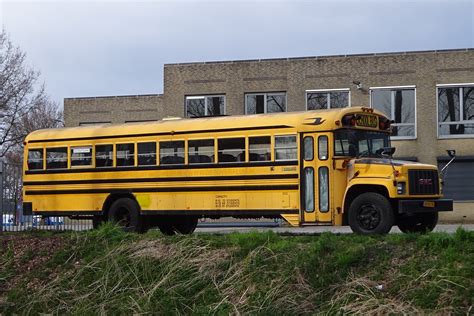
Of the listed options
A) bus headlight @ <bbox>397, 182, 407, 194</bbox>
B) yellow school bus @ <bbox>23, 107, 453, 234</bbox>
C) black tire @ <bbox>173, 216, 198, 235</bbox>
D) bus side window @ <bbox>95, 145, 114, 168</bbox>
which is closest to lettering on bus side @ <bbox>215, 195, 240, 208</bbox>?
yellow school bus @ <bbox>23, 107, 453, 234</bbox>

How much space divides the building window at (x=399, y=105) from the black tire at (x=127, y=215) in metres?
18.4

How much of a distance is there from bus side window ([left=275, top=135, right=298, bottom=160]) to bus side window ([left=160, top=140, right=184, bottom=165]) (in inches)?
97.8

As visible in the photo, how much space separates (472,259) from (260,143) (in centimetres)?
624

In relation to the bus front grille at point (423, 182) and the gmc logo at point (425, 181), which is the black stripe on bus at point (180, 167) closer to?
the bus front grille at point (423, 182)

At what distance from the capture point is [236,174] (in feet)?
47.6

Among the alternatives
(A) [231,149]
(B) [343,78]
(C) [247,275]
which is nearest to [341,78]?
(B) [343,78]

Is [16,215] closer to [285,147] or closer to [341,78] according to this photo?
[285,147]

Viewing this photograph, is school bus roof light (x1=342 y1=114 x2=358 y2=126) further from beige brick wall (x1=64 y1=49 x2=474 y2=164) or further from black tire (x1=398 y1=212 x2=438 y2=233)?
beige brick wall (x1=64 y1=49 x2=474 y2=164)

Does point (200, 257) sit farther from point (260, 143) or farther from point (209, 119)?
point (209, 119)

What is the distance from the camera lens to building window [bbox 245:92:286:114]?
33344 millimetres

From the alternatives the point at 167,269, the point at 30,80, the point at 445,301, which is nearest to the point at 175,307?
the point at 167,269

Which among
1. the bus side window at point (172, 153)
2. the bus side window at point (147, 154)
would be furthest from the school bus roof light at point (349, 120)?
the bus side window at point (147, 154)

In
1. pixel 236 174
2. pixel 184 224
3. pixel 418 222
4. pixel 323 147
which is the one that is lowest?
pixel 184 224

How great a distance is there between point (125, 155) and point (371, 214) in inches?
253
